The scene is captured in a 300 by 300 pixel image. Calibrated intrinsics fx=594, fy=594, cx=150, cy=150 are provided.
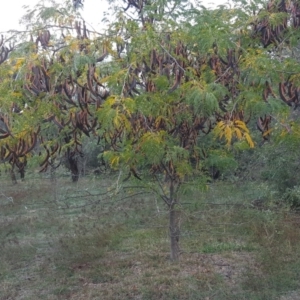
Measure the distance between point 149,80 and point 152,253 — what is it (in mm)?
4191

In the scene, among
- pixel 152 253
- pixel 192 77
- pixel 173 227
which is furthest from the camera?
pixel 152 253

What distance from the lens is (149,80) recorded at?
6.40 meters

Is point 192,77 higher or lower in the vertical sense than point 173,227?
higher

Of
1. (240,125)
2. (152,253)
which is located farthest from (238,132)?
(152,253)

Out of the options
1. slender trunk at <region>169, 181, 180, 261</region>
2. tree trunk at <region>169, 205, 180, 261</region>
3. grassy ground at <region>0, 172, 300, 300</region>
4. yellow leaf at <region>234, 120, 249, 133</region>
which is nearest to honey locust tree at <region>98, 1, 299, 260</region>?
yellow leaf at <region>234, 120, 249, 133</region>

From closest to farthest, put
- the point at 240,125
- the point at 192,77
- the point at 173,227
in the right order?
the point at 240,125 < the point at 192,77 < the point at 173,227

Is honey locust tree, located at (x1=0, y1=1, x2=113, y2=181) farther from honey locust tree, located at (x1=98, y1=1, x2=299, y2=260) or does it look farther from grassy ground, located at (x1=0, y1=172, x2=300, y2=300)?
grassy ground, located at (x1=0, y1=172, x2=300, y2=300)

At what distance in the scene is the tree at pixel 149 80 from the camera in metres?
5.60

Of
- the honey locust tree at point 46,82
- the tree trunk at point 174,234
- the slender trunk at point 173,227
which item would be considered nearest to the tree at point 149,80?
the honey locust tree at point 46,82

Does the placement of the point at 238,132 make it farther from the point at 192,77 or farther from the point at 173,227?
the point at 173,227

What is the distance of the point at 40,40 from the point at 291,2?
2838mm

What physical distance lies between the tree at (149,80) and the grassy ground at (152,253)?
1.76 m

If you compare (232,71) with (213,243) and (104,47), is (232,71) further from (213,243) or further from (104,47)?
(213,243)

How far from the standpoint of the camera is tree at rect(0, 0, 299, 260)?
5602 mm
